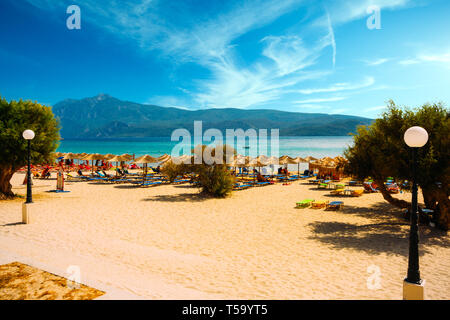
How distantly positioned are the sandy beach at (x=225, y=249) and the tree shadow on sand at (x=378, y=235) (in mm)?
37

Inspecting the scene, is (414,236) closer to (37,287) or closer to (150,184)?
(37,287)

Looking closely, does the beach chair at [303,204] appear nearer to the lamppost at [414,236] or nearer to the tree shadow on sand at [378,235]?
the tree shadow on sand at [378,235]

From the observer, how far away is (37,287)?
5.00 meters

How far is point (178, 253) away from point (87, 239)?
305 centimetres

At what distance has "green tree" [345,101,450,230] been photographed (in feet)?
28.2

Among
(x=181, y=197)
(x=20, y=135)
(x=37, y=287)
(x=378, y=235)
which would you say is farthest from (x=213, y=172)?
(x=37, y=287)

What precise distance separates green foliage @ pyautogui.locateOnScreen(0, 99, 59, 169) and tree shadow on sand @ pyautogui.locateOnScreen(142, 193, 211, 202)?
5920 mm

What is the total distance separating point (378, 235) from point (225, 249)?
215 inches

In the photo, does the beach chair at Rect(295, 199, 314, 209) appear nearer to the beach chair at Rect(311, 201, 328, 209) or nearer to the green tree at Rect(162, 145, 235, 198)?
the beach chair at Rect(311, 201, 328, 209)

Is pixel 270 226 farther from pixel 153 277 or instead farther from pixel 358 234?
pixel 153 277

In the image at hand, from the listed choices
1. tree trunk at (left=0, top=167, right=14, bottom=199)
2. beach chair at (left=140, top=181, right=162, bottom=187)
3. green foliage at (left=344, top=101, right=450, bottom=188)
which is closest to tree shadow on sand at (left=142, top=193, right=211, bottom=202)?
beach chair at (left=140, top=181, right=162, bottom=187)

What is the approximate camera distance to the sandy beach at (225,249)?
5277 millimetres
